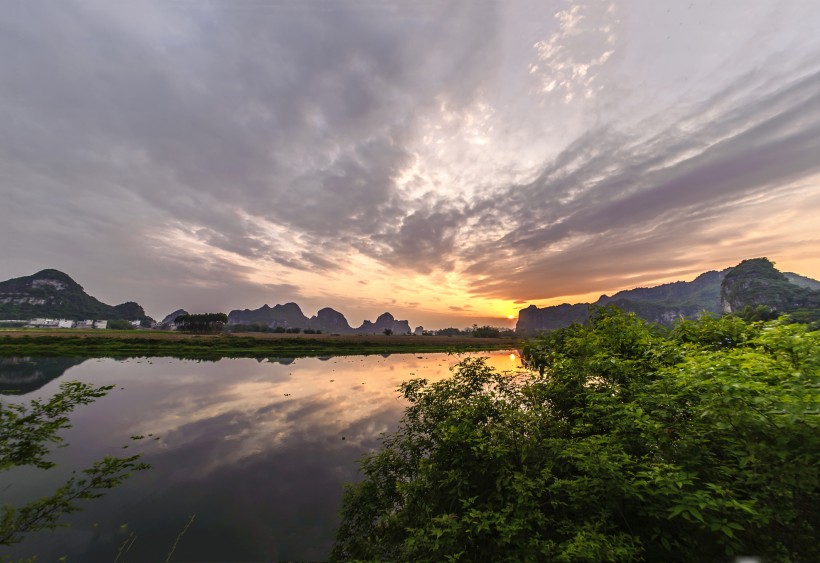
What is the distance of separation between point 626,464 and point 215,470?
60.0 feet

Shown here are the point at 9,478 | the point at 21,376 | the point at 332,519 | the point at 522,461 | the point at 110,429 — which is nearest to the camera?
the point at 522,461

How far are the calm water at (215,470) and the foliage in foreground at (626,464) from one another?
257 cm

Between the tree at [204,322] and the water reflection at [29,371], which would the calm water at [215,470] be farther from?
the tree at [204,322]

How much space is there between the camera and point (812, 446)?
157 inches

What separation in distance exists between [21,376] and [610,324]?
62.4 m

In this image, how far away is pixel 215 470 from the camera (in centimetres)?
1503

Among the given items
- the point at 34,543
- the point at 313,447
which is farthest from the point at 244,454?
the point at 34,543

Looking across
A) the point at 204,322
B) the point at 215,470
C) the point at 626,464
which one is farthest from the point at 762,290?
the point at 204,322

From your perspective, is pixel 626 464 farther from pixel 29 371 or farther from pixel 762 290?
pixel 762 290

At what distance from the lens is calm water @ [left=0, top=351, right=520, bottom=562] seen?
10.0m

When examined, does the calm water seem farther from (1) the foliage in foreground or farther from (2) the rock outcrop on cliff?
(2) the rock outcrop on cliff

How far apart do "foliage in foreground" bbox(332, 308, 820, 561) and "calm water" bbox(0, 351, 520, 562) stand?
8.44 ft

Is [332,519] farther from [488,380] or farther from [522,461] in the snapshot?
[522,461]

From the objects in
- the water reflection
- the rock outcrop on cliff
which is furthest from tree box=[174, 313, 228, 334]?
the rock outcrop on cliff
